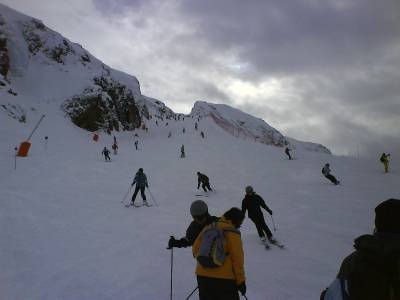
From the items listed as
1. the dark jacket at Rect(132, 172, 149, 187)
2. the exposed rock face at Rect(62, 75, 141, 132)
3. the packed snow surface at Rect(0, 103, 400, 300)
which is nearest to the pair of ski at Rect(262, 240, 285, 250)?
the packed snow surface at Rect(0, 103, 400, 300)

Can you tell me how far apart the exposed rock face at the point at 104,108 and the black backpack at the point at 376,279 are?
45.7 meters

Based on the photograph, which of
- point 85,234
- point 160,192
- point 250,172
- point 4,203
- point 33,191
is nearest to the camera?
point 85,234

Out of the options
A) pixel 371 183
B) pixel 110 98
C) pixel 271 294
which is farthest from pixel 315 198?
pixel 110 98

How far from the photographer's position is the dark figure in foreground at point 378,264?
2395mm

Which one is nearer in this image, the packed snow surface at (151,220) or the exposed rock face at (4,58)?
the packed snow surface at (151,220)

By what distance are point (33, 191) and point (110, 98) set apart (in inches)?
1555

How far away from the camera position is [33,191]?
16.0 meters

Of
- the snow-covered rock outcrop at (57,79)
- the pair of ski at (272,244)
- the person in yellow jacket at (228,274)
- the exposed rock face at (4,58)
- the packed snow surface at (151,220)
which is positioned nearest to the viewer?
the person in yellow jacket at (228,274)

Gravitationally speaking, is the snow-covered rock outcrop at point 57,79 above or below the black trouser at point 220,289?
above

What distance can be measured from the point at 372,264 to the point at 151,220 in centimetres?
1113

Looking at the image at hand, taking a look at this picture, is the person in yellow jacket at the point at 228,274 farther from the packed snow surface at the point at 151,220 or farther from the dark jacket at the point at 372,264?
the packed snow surface at the point at 151,220

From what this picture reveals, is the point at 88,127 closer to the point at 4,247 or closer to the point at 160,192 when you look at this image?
the point at 160,192

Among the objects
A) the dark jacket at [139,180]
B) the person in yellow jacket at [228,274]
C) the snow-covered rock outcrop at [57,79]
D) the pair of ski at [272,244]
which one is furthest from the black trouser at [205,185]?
the snow-covered rock outcrop at [57,79]

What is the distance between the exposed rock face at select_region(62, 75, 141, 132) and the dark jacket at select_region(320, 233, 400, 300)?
45667 mm
